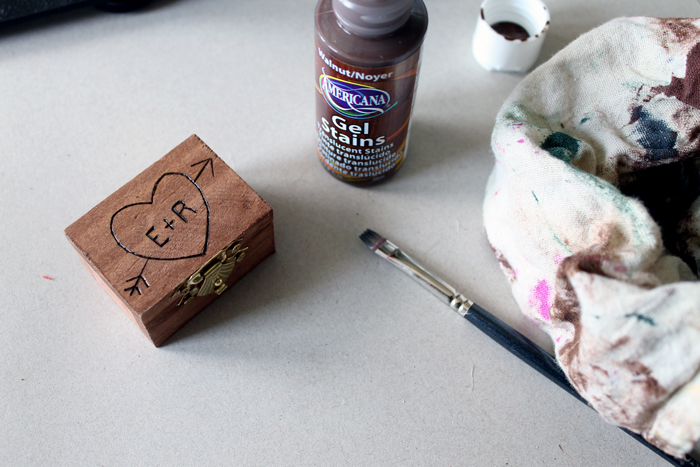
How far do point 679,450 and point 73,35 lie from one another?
75 cm

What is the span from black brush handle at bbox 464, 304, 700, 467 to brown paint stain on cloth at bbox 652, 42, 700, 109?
0.25 meters

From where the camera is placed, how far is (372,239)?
0.55m

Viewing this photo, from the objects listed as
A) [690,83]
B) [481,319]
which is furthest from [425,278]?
[690,83]

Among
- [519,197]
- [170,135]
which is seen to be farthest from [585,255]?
[170,135]

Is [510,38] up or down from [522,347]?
up

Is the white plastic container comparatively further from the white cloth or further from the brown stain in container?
the white cloth

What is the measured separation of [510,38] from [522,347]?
14.2 inches

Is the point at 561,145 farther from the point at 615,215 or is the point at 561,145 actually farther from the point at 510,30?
the point at 510,30

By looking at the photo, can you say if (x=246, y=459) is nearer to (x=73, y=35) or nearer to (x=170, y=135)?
(x=170, y=135)

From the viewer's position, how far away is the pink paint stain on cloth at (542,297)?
1.58 feet

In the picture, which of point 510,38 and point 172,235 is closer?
point 172,235

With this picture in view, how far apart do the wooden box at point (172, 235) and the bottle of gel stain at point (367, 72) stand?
111mm

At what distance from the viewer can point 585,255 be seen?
1.32ft

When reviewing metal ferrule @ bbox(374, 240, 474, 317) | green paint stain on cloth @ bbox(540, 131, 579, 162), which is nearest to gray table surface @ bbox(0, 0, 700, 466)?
metal ferrule @ bbox(374, 240, 474, 317)
